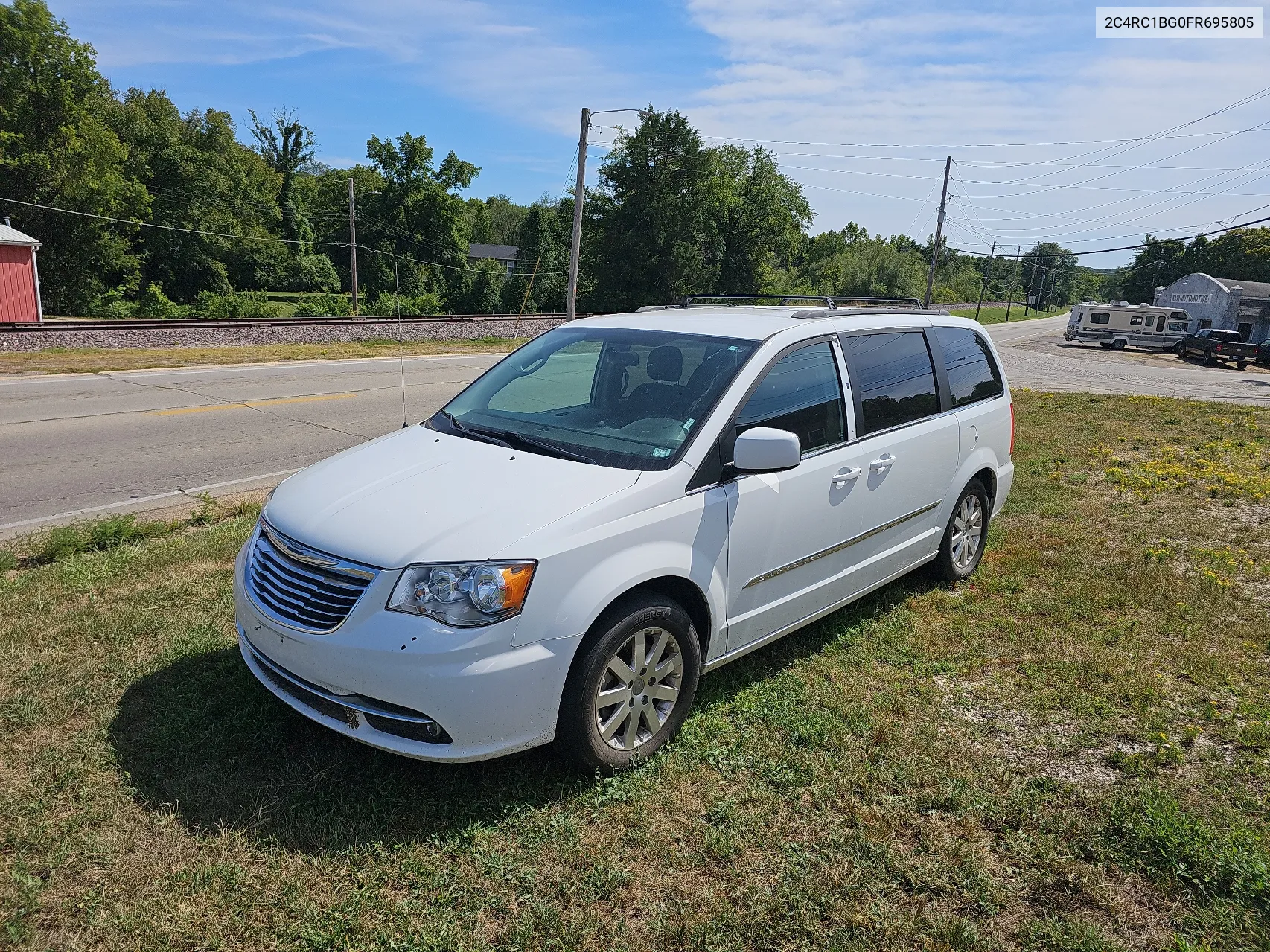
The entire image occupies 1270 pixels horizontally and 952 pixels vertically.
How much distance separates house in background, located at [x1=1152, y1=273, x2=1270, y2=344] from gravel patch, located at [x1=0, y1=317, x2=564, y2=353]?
57.9m

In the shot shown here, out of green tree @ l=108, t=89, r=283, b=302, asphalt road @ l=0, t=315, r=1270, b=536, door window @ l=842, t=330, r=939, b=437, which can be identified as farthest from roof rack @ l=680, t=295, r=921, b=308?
green tree @ l=108, t=89, r=283, b=302

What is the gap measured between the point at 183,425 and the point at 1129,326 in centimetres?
4962

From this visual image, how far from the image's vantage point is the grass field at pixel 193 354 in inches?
643

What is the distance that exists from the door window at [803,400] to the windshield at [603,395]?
0.57 ft

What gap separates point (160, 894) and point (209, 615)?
2.21m

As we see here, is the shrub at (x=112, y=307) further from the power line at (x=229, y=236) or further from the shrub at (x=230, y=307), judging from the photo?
the power line at (x=229, y=236)

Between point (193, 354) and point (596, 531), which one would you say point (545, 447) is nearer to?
point (596, 531)

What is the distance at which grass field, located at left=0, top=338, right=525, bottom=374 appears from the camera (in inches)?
643

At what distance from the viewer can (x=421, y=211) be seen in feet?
219

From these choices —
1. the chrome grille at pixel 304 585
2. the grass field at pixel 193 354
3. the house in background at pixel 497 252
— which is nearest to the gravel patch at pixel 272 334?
the grass field at pixel 193 354

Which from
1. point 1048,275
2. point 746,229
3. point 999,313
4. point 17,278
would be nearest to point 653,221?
point 746,229

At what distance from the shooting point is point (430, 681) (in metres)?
2.86

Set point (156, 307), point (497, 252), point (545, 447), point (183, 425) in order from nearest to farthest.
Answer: point (545, 447) < point (183, 425) < point (156, 307) < point (497, 252)

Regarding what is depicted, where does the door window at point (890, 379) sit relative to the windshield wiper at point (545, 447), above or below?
above
